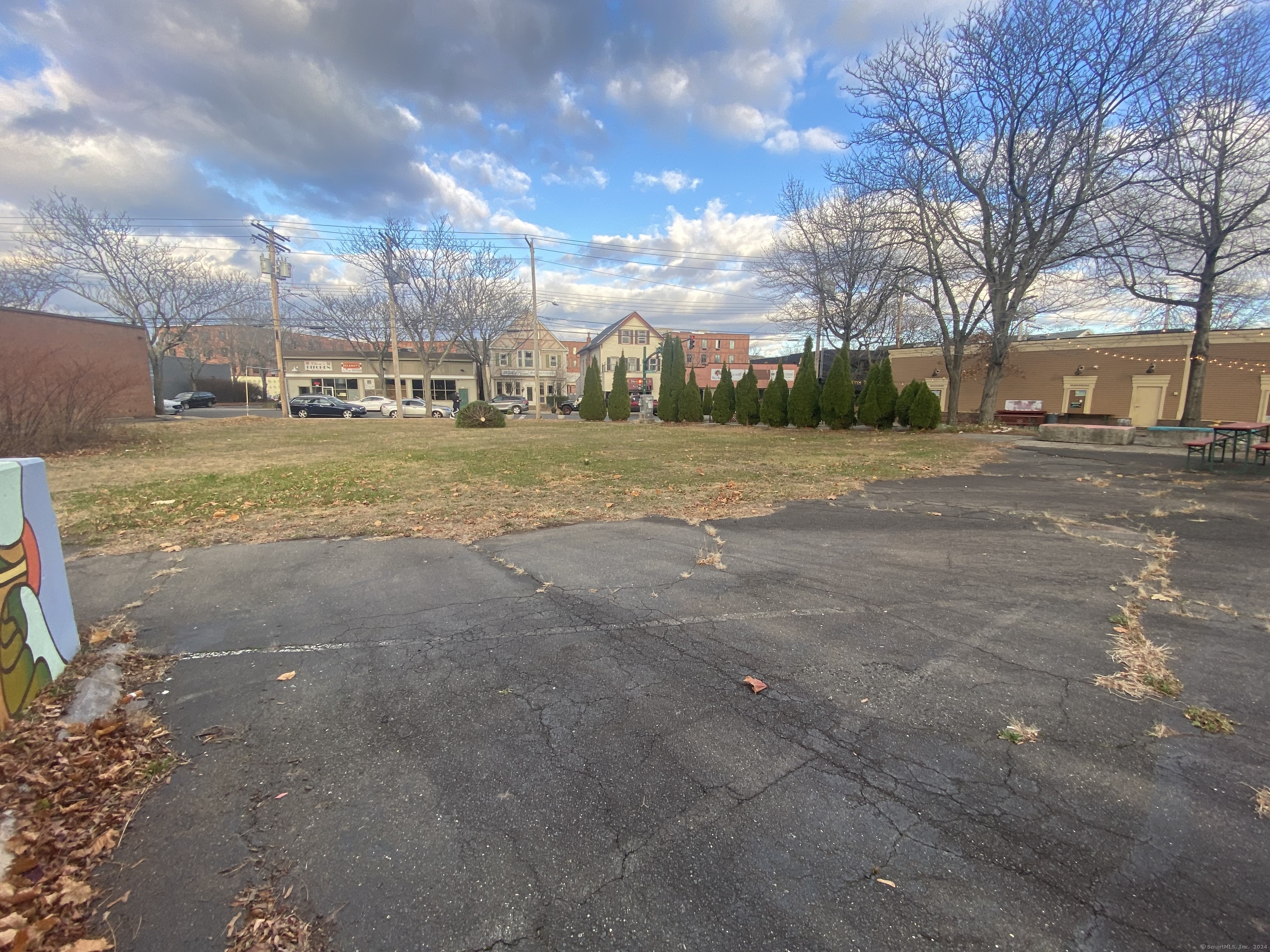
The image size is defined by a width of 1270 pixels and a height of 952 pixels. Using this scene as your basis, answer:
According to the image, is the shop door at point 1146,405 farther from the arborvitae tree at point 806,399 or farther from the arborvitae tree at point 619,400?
the arborvitae tree at point 619,400

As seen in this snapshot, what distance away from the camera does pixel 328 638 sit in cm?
357

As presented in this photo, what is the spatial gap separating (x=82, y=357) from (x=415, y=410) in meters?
16.8

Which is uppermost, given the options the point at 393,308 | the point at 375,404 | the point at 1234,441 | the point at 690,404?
the point at 393,308

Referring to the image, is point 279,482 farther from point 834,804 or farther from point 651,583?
point 834,804

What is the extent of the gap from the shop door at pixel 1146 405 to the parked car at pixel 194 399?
6102 centimetres

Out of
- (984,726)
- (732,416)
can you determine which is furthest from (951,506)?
(732,416)

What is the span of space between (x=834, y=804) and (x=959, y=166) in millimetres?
23759

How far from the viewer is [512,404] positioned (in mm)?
44594

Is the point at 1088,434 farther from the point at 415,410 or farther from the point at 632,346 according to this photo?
the point at 632,346

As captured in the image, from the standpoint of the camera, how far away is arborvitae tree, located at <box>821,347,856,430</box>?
22.2m

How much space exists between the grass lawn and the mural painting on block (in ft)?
9.06

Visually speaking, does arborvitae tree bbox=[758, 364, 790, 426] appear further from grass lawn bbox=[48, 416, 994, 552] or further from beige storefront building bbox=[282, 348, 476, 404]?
beige storefront building bbox=[282, 348, 476, 404]

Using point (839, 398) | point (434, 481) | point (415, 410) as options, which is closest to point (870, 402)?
point (839, 398)

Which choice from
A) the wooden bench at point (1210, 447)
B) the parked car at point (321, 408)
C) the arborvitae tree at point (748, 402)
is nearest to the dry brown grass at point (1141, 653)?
the wooden bench at point (1210, 447)
